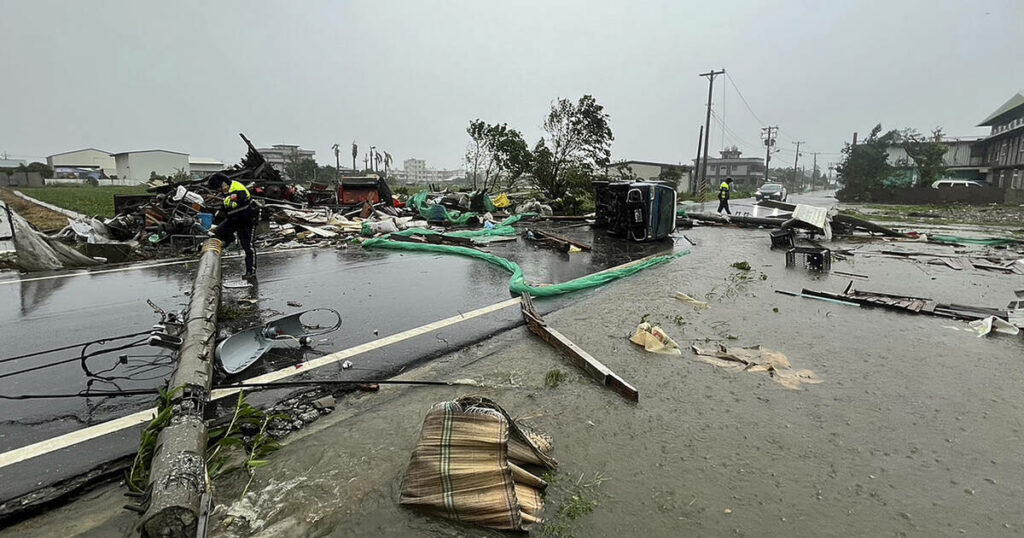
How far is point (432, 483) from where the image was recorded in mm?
2400

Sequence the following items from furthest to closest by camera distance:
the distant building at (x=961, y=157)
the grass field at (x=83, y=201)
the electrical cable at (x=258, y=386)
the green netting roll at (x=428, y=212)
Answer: the distant building at (x=961, y=157), the grass field at (x=83, y=201), the green netting roll at (x=428, y=212), the electrical cable at (x=258, y=386)

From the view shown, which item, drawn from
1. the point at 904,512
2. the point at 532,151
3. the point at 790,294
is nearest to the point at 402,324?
the point at 904,512

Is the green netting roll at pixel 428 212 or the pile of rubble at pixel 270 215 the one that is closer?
the pile of rubble at pixel 270 215

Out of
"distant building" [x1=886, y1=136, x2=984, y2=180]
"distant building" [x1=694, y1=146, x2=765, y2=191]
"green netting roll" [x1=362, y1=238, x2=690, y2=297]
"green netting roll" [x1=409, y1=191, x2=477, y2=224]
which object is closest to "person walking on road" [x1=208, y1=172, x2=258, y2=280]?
"green netting roll" [x1=362, y1=238, x2=690, y2=297]

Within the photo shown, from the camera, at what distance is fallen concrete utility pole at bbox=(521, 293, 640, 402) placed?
12.2ft

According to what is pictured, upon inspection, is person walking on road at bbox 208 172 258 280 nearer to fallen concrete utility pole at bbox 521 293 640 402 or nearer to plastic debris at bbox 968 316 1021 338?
fallen concrete utility pole at bbox 521 293 640 402

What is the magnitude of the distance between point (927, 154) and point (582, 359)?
48339 mm

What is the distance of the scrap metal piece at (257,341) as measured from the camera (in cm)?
402

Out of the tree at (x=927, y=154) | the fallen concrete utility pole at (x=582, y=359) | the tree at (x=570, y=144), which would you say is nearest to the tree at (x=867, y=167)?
→ the tree at (x=927, y=154)

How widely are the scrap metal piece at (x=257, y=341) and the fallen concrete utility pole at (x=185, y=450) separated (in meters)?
0.15

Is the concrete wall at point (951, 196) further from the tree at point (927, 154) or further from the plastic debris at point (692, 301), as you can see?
the plastic debris at point (692, 301)

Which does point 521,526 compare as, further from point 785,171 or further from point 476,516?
point 785,171

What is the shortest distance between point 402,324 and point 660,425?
3283 mm

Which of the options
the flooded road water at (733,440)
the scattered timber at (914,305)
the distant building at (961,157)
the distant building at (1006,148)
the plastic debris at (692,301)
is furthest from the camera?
the distant building at (961,157)
